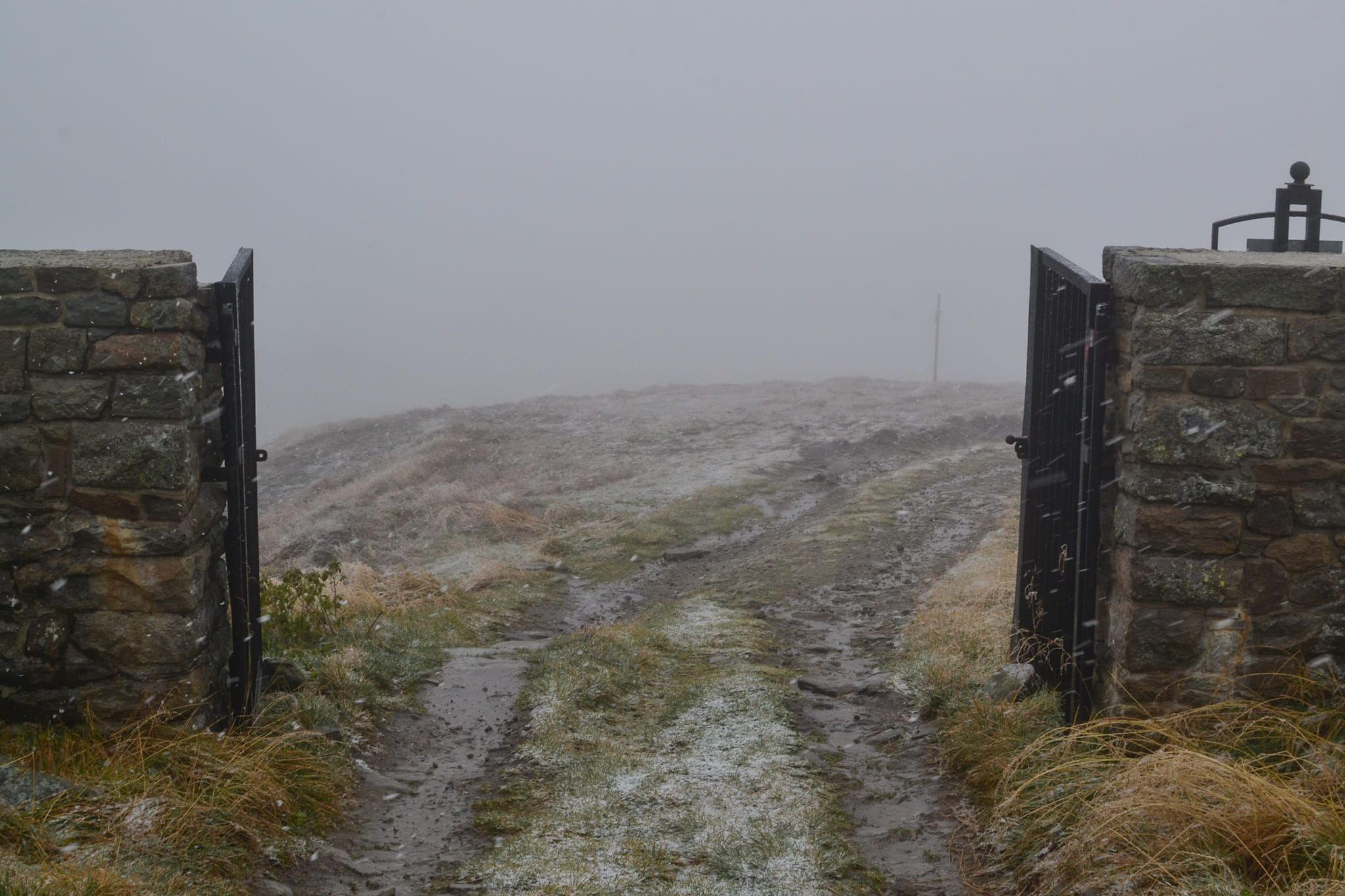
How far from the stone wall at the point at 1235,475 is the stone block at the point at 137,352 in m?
4.88

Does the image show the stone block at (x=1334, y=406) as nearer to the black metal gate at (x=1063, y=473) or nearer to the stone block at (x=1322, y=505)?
the stone block at (x=1322, y=505)

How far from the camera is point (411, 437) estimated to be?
28062 mm

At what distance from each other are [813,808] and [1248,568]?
8.35 ft

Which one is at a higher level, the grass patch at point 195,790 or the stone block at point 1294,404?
the stone block at point 1294,404

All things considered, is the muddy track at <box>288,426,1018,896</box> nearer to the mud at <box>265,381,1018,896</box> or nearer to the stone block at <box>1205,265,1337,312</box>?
the mud at <box>265,381,1018,896</box>

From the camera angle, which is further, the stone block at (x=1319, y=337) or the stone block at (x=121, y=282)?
the stone block at (x=121, y=282)

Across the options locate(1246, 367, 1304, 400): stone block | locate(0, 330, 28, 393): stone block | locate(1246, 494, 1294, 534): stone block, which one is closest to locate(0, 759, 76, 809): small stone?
locate(0, 330, 28, 393): stone block

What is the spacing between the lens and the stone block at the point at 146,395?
17.1 feet

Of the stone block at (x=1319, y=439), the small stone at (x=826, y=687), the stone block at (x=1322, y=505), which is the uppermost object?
the stone block at (x=1319, y=439)

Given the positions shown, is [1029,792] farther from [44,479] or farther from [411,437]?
[411,437]

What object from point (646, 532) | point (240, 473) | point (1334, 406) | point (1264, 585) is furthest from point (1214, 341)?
point (646, 532)

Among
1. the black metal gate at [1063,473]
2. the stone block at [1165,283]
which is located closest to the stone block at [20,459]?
the black metal gate at [1063,473]

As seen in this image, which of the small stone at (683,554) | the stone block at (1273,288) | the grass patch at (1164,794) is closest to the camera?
the grass patch at (1164,794)

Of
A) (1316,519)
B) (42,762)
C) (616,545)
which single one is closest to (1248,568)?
(1316,519)
